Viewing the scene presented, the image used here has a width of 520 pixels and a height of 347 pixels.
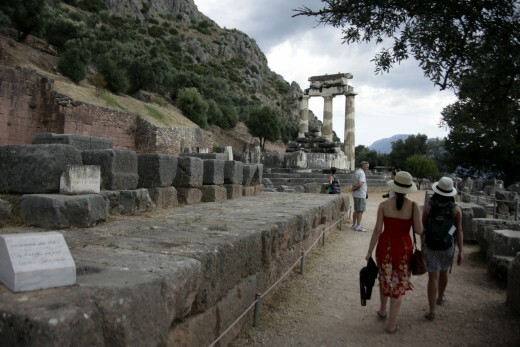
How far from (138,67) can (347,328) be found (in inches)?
1390

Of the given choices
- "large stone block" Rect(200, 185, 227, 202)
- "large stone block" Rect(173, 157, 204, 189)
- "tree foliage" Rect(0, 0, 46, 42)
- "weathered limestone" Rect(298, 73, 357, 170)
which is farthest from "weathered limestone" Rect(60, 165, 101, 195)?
"weathered limestone" Rect(298, 73, 357, 170)

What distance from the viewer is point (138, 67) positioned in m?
36.0

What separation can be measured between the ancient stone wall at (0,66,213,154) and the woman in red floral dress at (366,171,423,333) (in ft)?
55.1

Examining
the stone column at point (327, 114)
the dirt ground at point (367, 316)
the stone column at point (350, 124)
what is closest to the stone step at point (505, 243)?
the dirt ground at point (367, 316)

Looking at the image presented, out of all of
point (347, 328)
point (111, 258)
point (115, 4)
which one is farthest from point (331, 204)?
point (115, 4)

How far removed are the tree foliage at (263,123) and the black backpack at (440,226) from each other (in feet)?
162

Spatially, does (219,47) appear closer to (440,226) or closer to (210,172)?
(210,172)

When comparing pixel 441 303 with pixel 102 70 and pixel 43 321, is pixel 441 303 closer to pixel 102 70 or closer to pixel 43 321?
pixel 43 321

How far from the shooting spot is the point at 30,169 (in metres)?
4.76

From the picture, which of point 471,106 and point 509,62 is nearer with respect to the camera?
point 509,62

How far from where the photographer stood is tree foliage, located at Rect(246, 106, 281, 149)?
54125 millimetres

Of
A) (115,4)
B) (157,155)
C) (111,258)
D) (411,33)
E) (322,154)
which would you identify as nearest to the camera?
(111,258)

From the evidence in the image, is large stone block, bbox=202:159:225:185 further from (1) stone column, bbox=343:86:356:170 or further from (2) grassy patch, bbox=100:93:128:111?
(1) stone column, bbox=343:86:356:170

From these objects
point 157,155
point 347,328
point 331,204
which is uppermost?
point 157,155
